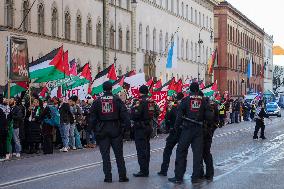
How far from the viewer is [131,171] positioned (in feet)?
60.2

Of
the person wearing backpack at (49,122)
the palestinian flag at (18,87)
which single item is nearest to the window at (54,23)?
the palestinian flag at (18,87)

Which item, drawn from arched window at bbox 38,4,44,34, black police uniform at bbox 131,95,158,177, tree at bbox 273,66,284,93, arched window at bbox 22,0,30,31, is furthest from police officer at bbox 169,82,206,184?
tree at bbox 273,66,284,93

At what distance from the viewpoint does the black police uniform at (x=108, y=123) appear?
15945mm

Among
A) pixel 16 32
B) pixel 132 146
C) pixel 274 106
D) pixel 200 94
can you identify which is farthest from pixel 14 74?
pixel 274 106

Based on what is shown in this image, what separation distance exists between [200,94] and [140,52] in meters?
48.0

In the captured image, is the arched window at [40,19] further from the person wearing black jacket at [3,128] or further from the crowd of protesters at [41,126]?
the person wearing black jacket at [3,128]

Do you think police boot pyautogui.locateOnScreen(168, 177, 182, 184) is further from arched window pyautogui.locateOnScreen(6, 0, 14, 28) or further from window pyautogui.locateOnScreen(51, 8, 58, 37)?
window pyautogui.locateOnScreen(51, 8, 58, 37)

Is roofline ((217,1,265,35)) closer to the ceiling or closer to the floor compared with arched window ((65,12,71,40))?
closer to the ceiling

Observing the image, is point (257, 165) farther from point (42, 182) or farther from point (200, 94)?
point (42, 182)

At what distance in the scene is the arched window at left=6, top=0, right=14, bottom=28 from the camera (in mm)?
39875

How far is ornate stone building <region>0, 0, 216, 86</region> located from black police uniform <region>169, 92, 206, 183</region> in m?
22.7

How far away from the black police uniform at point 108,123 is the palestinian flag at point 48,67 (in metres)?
11.8

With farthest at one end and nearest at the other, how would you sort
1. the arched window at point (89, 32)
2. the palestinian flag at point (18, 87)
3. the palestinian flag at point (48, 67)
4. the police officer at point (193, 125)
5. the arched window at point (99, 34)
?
1. the arched window at point (99, 34)
2. the arched window at point (89, 32)
3. the palestinian flag at point (48, 67)
4. the palestinian flag at point (18, 87)
5. the police officer at point (193, 125)

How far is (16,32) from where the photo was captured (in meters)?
40.3
